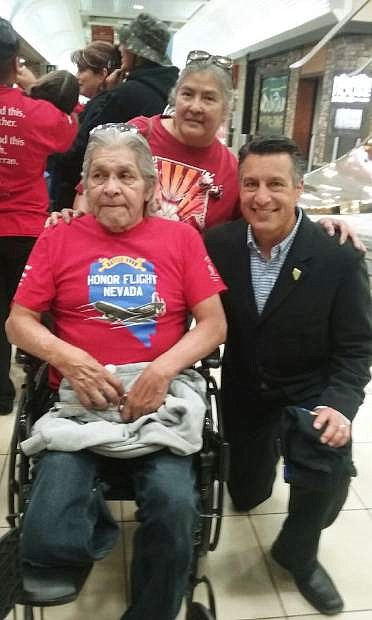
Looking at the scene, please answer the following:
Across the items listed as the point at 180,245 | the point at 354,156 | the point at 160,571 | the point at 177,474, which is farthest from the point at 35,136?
the point at 354,156

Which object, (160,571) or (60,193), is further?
(60,193)

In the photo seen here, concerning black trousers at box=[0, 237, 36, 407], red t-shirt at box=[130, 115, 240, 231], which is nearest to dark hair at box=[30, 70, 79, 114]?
black trousers at box=[0, 237, 36, 407]

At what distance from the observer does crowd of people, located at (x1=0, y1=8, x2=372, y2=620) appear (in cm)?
137

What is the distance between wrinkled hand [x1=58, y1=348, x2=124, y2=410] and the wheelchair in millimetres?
155

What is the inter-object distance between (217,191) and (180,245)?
45cm

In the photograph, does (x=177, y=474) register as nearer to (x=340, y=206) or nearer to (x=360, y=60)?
(x=340, y=206)

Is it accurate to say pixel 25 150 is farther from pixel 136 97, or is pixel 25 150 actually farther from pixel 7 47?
pixel 136 97

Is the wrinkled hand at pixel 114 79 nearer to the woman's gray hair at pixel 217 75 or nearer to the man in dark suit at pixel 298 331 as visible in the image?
the woman's gray hair at pixel 217 75

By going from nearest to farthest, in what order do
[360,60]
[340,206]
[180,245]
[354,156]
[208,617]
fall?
[208,617] < [180,245] < [340,206] < [354,156] < [360,60]

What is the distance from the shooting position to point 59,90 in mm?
2732

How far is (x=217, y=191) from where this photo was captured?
2035mm

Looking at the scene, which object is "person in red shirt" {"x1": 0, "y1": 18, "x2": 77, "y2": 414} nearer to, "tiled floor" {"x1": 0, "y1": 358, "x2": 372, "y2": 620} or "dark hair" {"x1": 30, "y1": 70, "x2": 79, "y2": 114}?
"dark hair" {"x1": 30, "y1": 70, "x2": 79, "y2": 114}

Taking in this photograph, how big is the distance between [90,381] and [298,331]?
676mm

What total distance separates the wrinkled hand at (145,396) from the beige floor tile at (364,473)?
1.27 m
